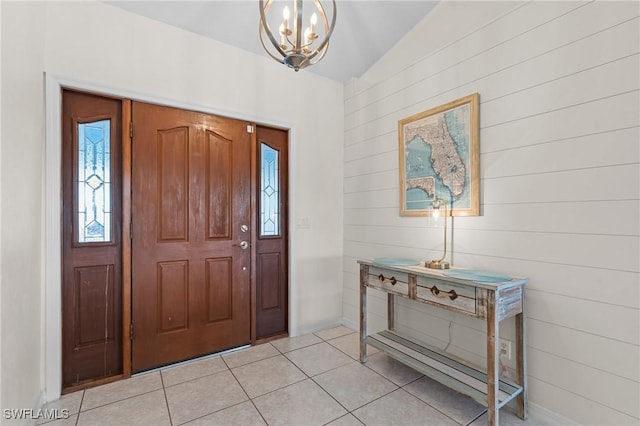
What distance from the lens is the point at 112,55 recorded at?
220 centimetres

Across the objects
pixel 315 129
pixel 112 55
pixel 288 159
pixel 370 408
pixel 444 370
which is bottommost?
pixel 370 408

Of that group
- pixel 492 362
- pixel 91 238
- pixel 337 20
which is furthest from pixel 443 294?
pixel 91 238

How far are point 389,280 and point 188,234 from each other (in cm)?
170

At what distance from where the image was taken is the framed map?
2143 millimetres

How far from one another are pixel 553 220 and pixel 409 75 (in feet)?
5.43

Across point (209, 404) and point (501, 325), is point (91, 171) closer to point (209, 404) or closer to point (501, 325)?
point (209, 404)

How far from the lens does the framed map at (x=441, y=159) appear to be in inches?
84.4

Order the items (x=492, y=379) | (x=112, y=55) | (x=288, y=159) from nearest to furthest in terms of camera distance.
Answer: (x=492, y=379) → (x=112, y=55) → (x=288, y=159)

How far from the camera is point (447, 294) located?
1.90 m

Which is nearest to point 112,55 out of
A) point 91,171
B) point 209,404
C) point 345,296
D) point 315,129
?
point 91,171

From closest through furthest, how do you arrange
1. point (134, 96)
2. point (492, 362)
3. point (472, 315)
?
point (492, 362) < point (472, 315) < point (134, 96)

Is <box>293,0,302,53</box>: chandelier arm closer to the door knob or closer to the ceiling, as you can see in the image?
the ceiling

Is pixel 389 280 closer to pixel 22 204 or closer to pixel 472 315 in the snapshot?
pixel 472 315

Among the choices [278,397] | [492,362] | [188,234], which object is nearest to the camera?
[492,362]
